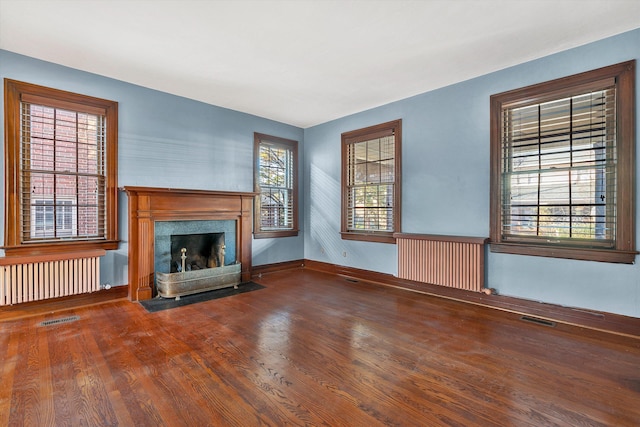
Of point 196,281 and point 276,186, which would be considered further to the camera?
point 276,186

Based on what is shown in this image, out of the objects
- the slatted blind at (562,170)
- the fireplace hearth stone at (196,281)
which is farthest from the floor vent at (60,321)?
the slatted blind at (562,170)

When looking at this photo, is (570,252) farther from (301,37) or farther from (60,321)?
(60,321)

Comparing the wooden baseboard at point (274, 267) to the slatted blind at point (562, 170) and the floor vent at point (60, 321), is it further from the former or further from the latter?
the slatted blind at point (562, 170)

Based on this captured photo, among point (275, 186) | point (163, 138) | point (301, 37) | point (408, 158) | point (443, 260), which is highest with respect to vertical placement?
point (301, 37)

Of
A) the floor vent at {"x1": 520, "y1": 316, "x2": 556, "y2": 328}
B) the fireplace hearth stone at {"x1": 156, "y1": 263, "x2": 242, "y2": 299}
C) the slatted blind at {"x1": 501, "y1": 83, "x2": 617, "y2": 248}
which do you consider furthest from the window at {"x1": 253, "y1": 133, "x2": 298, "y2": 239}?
the floor vent at {"x1": 520, "y1": 316, "x2": 556, "y2": 328}

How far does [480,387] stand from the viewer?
82.4 inches

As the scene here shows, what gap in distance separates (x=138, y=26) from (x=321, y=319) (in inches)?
135

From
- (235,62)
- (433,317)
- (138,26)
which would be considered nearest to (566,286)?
(433,317)

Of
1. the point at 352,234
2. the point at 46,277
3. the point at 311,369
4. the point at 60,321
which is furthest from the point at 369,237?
the point at 46,277

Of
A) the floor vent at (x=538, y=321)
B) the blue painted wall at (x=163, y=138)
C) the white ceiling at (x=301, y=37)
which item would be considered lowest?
the floor vent at (x=538, y=321)

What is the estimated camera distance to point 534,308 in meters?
3.51

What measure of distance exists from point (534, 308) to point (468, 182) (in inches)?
65.6

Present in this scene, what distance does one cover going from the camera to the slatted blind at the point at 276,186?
5.77 m

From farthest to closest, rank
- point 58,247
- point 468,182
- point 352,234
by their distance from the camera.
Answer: point 352,234 → point 468,182 → point 58,247
